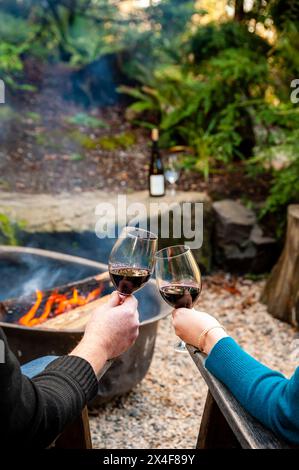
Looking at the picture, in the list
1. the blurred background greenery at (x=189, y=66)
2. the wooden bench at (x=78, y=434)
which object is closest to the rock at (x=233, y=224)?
the blurred background greenery at (x=189, y=66)

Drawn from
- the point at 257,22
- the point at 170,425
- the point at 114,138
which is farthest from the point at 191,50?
the point at 170,425

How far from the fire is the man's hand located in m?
1.37

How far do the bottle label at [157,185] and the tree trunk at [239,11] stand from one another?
2263 millimetres

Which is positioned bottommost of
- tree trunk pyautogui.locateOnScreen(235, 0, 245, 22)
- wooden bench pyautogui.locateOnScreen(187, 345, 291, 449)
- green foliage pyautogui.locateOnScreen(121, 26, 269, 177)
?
wooden bench pyautogui.locateOnScreen(187, 345, 291, 449)

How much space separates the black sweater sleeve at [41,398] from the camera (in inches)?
46.8

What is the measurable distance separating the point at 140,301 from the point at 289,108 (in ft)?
9.59

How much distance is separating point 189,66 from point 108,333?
5273 mm

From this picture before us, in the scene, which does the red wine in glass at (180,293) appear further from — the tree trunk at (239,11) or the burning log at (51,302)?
the tree trunk at (239,11)

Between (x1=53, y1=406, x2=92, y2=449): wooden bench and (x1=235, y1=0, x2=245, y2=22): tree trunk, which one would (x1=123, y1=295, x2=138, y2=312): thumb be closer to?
(x1=53, y1=406, x2=92, y2=449): wooden bench

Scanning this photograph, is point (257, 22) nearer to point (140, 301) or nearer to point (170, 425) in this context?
point (140, 301)

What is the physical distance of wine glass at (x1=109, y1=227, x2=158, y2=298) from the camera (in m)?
1.71

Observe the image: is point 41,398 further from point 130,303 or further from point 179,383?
point 179,383

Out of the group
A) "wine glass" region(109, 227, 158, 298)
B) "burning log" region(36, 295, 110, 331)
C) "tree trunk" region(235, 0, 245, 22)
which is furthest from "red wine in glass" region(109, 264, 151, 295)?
"tree trunk" region(235, 0, 245, 22)

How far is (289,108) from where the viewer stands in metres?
5.14
